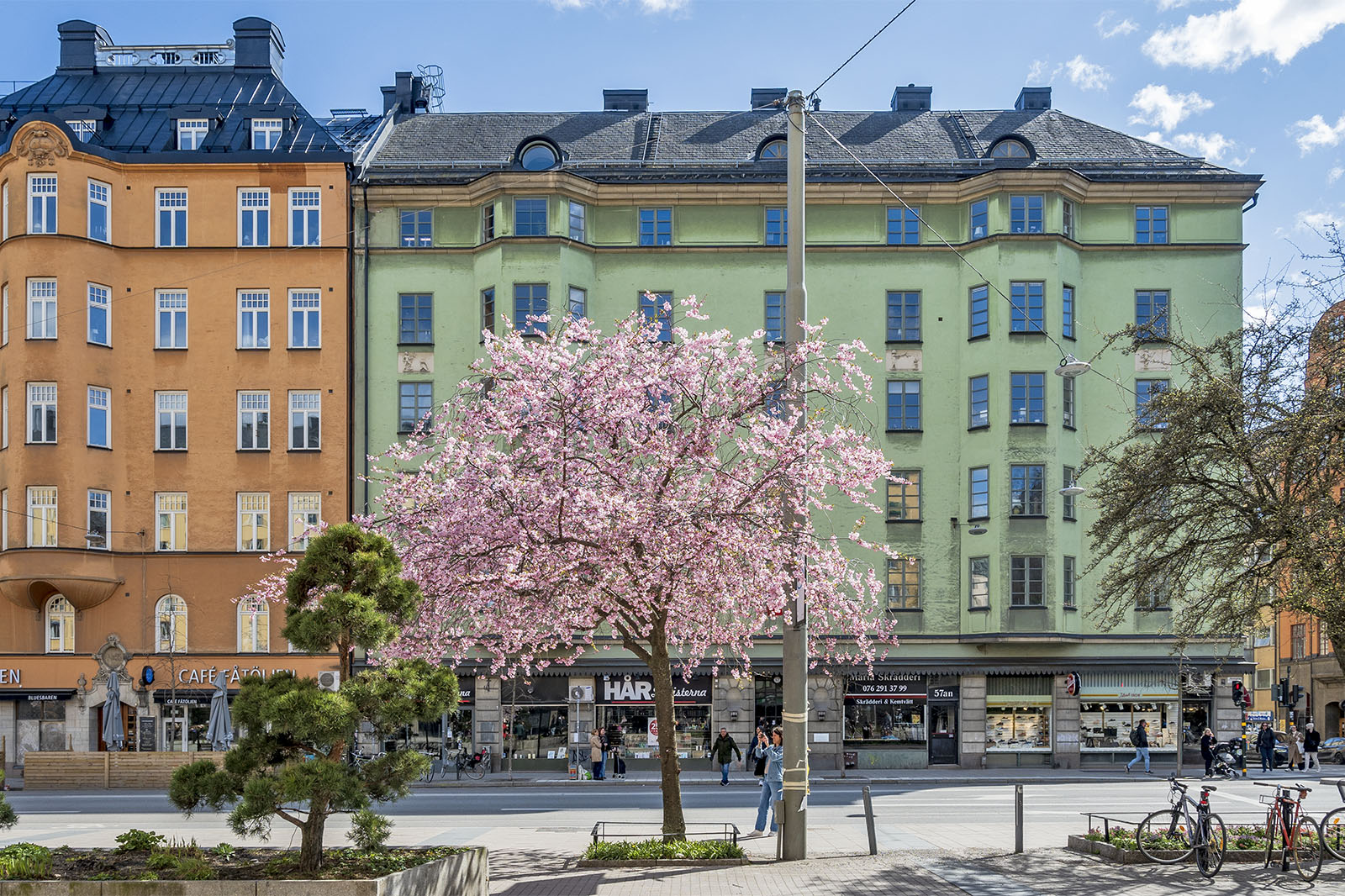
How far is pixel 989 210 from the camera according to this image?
40.2 m

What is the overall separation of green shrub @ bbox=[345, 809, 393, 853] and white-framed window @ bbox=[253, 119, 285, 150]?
1312 inches

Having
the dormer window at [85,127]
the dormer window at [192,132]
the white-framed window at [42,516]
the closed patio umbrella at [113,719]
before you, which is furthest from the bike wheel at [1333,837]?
the dormer window at [85,127]

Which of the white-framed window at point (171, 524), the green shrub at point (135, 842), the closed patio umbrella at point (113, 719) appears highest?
the white-framed window at point (171, 524)

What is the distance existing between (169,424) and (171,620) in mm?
5860

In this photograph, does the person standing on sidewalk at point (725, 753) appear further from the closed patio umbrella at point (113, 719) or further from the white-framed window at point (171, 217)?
the white-framed window at point (171, 217)

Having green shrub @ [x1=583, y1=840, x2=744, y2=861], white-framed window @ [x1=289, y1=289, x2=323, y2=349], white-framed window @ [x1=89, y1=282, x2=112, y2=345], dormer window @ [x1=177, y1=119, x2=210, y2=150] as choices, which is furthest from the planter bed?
dormer window @ [x1=177, y1=119, x2=210, y2=150]

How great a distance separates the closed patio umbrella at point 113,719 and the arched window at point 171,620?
3250 millimetres

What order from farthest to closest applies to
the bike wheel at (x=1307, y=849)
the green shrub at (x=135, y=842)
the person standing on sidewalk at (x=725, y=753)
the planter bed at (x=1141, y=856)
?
1. the person standing on sidewalk at (x=725, y=753)
2. the planter bed at (x=1141, y=856)
3. the bike wheel at (x=1307, y=849)
4. the green shrub at (x=135, y=842)

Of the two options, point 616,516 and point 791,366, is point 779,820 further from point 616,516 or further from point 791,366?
point 791,366

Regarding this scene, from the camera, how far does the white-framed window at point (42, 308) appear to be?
39000 mm

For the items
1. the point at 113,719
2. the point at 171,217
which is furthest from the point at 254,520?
the point at 171,217

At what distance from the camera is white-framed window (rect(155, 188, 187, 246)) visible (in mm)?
40781

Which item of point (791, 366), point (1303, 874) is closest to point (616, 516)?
point (791, 366)

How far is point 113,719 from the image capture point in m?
35.2
